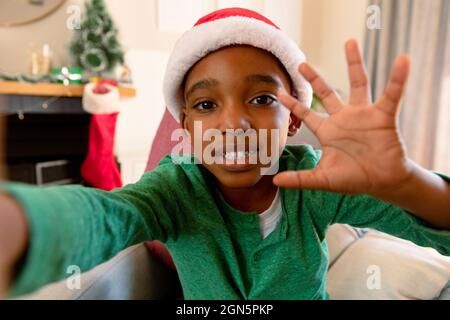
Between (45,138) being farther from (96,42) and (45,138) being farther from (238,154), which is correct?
(238,154)

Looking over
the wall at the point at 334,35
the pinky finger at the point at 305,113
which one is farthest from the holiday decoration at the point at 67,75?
the pinky finger at the point at 305,113

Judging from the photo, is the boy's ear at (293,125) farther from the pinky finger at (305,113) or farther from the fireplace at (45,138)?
the fireplace at (45,138)

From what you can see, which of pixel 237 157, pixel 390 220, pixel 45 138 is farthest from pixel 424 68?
pixel 45 138

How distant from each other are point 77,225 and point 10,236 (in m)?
0.06

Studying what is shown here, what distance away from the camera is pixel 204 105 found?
0.51 meters

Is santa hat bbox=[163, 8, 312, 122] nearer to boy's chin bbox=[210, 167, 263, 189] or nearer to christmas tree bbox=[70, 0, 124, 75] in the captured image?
boy's chin bbox=[210, 167, 263, 189]

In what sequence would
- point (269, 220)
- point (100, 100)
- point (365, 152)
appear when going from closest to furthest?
point (365, 152)
point (269, 220)
point (100, 100)

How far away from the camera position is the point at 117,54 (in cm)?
179

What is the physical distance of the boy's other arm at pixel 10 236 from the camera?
24cm

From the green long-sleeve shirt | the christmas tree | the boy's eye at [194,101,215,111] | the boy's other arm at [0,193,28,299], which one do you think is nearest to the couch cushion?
the green long-sleeve shirt

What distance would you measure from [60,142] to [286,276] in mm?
1869

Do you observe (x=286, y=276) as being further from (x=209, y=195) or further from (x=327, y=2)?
(x=327, y=2)

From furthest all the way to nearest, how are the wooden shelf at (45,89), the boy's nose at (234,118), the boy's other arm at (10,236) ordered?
1. the wooden shelf at (45,89)
2. the boy's nose at (234,118)
3. the boy's other arm at (10,236)
